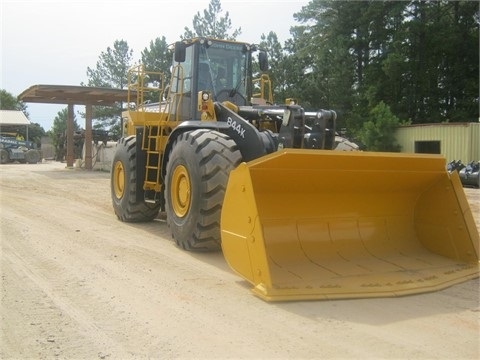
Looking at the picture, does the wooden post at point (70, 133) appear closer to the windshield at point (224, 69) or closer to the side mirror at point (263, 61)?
the side mirror at point (263, 61)

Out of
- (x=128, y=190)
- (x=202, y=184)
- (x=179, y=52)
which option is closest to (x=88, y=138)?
(x=128, y=190)

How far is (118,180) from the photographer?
872cm

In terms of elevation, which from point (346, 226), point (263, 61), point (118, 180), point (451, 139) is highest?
point (263, 61)

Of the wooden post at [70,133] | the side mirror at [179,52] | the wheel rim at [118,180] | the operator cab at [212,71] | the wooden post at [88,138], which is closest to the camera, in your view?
the side mirror at [179,52]

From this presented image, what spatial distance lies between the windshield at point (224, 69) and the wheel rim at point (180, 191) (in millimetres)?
1568

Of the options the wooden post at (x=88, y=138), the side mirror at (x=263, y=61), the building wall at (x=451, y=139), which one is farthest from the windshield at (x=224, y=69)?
the wooden post at (x=88, y=138)

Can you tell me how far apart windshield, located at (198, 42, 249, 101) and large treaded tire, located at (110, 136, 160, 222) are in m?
1.73

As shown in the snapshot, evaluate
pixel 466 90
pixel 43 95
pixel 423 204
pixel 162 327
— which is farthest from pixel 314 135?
pixel 466 90

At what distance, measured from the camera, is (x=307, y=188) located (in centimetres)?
526

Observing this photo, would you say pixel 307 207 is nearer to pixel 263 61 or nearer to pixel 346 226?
pixel 346 226

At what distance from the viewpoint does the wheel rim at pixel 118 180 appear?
856 centimetres

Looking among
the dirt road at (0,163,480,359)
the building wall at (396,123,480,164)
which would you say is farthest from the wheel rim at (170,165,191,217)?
the building wall at (396,123,480,164)

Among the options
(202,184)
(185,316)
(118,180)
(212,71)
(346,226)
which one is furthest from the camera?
(118,180)

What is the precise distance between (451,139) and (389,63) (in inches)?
452
